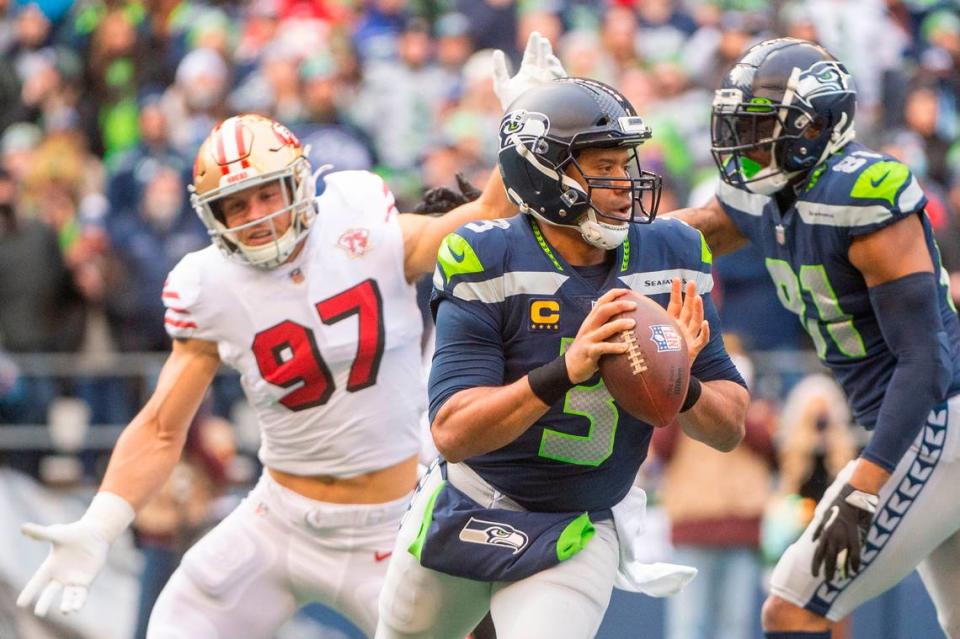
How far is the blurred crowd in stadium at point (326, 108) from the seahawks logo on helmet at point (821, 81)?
11.7 feet

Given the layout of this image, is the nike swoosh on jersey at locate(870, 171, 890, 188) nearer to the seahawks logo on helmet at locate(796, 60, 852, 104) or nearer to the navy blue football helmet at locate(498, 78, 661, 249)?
the seahawks logo on helmet at locate(796, 60, 852, 104)

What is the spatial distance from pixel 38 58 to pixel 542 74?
8.29 meters

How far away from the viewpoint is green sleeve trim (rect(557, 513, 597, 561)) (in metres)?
4.25

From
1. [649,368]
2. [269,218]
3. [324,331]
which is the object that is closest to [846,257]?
[649,368]

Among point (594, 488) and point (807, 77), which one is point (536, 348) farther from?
point (807, 77)

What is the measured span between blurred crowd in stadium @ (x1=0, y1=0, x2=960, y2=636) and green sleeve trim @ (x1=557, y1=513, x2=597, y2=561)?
14.0 feet

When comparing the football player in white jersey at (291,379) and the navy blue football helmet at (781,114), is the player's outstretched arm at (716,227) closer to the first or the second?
the navy blue football helmet at (781,114)

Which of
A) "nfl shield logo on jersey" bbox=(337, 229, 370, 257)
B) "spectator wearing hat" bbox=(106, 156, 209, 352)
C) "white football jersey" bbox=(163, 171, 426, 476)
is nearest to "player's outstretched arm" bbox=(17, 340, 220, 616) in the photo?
"white football jersey" bbox=(163, 171, 426, 476)

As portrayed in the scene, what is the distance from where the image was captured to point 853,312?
16.3 ft

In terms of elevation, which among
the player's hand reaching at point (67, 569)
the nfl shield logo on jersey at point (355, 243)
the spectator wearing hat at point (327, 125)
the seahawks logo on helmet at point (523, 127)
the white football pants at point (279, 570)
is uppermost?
the seahawks logo on helmet at point (523, 127)

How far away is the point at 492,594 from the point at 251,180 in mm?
1527

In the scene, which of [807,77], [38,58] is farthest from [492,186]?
[38,58]

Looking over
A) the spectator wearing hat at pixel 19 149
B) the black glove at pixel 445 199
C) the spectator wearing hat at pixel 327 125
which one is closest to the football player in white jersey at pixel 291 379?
the black glove at pixel 445 199

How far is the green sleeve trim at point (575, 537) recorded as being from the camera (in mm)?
4254
